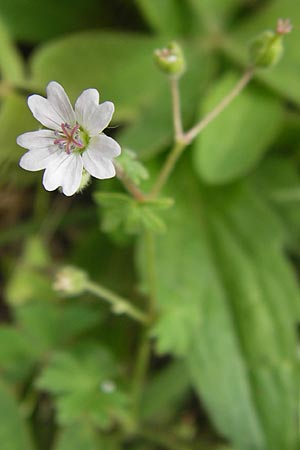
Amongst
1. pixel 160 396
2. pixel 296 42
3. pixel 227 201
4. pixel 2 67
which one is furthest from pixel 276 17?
pixel 160 396

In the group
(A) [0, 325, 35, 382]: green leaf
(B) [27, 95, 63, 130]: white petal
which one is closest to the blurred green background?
(A) [0, 325, 35, 382]: green leaf

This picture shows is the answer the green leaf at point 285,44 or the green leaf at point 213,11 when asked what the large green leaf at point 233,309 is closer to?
the green leaf at point 285,44

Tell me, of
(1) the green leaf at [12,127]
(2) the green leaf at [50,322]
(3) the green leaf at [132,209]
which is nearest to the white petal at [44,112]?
(3) the green leaf at [132,209]

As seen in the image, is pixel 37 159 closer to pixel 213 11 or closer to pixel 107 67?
pixel 107 67

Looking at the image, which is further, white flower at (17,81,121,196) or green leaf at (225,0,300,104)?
green leaf at (225,0,300,104)

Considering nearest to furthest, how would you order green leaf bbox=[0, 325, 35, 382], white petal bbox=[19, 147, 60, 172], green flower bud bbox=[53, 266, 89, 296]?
1. white petal bbox=[19, 147, 60, 172]
2. green flower bud bbox=[53, 266, 89, 296]
3. green leaf bbox=[0, 325, 35, 382]

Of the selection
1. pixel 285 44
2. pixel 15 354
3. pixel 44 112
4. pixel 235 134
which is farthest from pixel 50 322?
pixel 285 44

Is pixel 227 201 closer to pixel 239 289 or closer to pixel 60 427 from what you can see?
pixel 239 289

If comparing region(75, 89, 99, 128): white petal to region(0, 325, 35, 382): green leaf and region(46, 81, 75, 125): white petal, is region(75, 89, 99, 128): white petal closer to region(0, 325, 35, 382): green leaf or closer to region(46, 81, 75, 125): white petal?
region(46, 81, 75, 125): white petal
